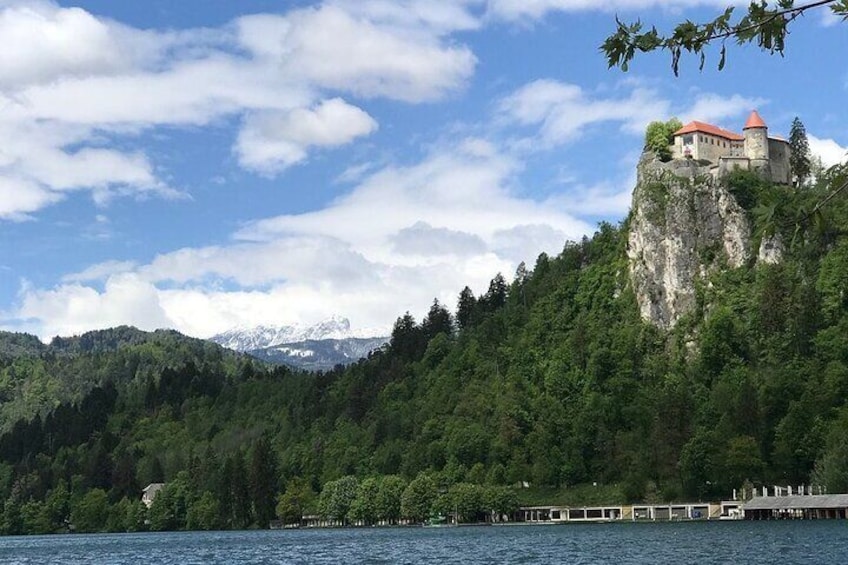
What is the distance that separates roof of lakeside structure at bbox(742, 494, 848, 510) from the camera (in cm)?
13196

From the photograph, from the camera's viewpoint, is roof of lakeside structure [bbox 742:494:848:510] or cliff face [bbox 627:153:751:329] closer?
roof of lakeside structure [bbox 742:494:848:510]

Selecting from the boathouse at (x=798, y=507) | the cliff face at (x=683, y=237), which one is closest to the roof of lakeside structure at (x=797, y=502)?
the boathouse at (x=798, y=507)

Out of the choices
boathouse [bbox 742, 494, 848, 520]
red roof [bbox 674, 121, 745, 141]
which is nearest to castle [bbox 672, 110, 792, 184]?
red roof [bbox 674, 121, 745, 141]

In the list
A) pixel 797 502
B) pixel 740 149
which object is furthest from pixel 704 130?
pixel 797 502

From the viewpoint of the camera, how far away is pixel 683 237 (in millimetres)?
193875

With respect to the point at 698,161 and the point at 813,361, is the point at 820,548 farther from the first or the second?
the point at 698,161

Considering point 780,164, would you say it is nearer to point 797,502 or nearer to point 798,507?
point 797,502

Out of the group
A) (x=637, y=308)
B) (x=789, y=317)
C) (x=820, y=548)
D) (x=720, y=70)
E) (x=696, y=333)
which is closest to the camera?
(x=720, y=70)

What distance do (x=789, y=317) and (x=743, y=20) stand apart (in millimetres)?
168270

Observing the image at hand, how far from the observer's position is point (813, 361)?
166125 mm

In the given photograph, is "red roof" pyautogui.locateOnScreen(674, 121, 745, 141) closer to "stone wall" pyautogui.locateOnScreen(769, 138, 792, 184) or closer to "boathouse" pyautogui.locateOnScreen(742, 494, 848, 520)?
"stone wall" pyautogui.locateOnScreen(769, 138, 792, 184)

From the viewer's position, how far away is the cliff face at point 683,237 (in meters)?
191

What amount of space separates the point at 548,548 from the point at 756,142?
376 feet

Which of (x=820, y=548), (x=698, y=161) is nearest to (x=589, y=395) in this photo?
(x=698, y=161)
